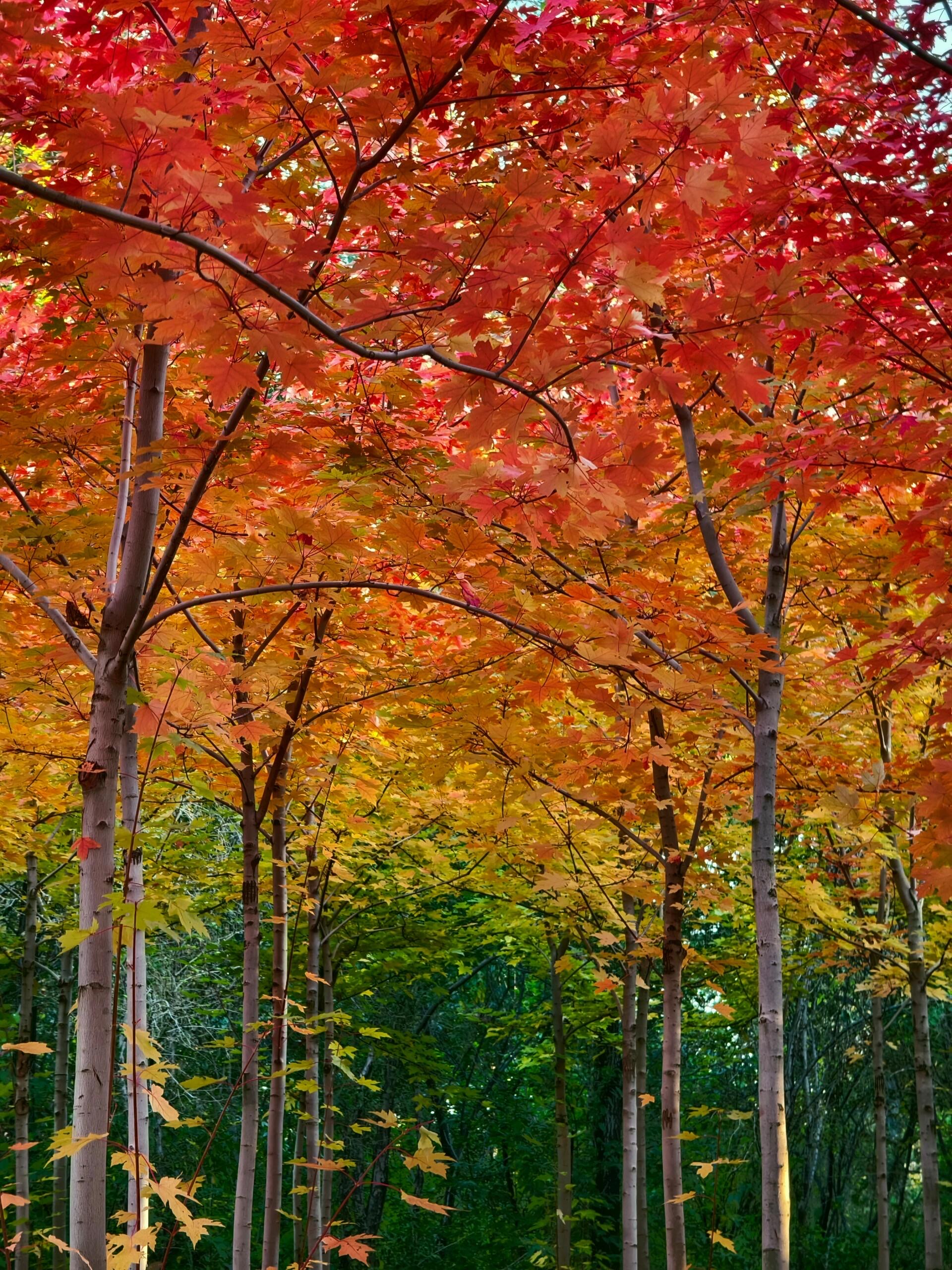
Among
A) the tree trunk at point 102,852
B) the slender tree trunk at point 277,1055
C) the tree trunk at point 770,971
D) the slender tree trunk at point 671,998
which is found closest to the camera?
the tree trunk at point 102,852

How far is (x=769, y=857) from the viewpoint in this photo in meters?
4.58

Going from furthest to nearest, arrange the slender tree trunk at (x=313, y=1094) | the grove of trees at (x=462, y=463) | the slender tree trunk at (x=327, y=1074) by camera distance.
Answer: the slender tree trunk at (x=327, y=1074), the slender tree trunk at (x=313, y=1094), the grove of trees at (x=462, y=463)

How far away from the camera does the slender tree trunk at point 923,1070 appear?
827 cm

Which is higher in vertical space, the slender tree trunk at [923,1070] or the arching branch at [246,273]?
the arching branch at [246,273]

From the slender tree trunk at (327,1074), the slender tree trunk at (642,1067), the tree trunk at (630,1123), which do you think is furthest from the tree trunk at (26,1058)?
the slender tree trunk at (642,1067)

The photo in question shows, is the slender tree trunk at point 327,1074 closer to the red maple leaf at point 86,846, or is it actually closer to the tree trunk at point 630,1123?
the tree trunk at point 630,1123

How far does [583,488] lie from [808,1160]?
49.5 ft

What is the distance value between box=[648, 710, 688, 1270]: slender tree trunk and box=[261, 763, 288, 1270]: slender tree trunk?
1954mm

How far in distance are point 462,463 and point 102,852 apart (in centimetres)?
152

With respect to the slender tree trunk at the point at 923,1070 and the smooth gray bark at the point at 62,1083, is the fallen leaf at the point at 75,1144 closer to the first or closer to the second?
the slender tree trunk at the point at 923,1070

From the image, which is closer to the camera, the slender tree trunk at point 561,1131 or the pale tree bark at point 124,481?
the pale tree bark at point 124,481

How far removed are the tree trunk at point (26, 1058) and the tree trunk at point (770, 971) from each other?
721 cm

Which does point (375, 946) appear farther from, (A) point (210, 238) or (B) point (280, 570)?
(A) point (210, 238)

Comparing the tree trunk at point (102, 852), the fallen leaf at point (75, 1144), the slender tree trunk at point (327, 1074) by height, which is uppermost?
the tree trunk at point (102, 852)
